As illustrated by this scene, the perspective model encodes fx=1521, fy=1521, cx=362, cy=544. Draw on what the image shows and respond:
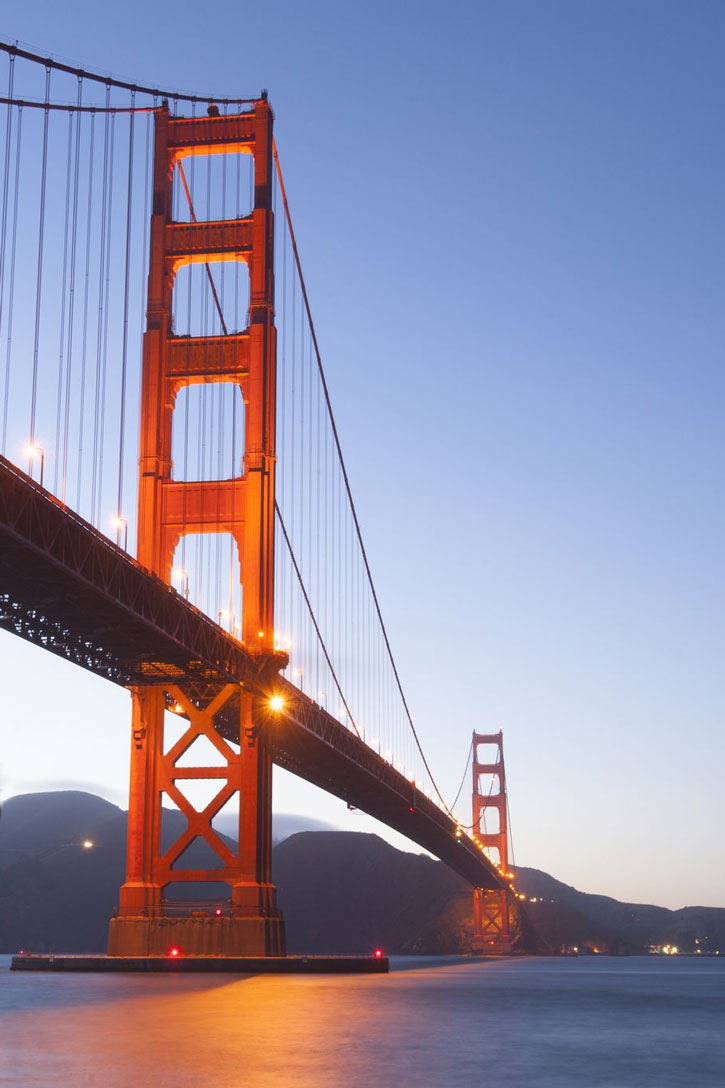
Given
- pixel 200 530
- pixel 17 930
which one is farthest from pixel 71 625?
pixel 17 930

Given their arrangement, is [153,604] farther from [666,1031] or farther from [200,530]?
[666,1031]

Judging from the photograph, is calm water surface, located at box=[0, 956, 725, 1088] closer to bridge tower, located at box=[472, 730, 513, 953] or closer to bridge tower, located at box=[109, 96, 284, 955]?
bridge tower, located at box=[109, 96, 284, 955]

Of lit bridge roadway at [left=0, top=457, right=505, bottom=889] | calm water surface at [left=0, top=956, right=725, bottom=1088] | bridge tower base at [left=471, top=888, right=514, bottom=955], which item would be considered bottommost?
calm water surface at [left=0, top=956, right=725, bottom=1088]

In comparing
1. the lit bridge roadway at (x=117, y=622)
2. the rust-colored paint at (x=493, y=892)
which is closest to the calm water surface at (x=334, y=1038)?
the lit bridge roadway at (x=117, y=622)

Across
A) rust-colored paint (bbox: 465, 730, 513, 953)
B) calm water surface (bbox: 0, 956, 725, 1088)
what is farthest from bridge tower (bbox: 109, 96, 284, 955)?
rust-colored paint (bbox: 465, 730, 513, 953)

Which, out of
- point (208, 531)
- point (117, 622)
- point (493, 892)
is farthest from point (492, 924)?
point (117, 622)

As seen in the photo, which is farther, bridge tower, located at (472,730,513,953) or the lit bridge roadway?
bridge tower, located at (472,730,513,953)

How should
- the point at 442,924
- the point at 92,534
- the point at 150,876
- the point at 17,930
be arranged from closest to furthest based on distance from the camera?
the point at 92,534
the point at 150,876
the point at 442,924
the point at 17,930

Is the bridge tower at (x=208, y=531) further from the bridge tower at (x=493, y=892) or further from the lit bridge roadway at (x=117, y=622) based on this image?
the bridge tower at (x=493, y=892)
